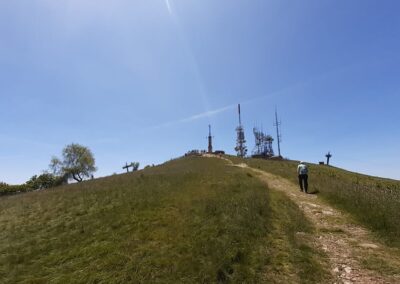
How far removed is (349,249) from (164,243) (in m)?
6.31

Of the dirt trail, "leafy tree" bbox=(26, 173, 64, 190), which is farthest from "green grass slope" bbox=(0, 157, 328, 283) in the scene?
"leafy tree" bbox=(26, 173, 64, 190)

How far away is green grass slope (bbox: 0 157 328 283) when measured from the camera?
324 inches

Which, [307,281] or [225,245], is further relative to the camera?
[225,245]

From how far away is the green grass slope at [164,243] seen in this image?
8219 millimetres

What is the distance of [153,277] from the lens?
804 centimetres

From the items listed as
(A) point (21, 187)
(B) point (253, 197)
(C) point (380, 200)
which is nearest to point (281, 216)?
(B) point (253, 197)

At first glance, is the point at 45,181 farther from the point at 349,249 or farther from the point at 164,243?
the point at 349,249

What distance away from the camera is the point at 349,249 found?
9.48 meters

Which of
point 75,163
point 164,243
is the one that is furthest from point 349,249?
point 75,163

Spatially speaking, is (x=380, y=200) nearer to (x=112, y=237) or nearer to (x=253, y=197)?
(x=253, y=197)

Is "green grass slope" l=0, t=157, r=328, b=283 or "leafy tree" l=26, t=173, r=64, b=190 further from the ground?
"leafy tree" l=26, t=173, r=64, b=190

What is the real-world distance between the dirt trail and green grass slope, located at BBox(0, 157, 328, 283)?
1.66 ft

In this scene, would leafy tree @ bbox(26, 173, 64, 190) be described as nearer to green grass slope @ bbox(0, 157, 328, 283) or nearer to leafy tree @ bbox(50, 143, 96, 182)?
leafy tree @ bbox(50, 143, 96, 182)

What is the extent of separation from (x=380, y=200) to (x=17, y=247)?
16.4 meters
